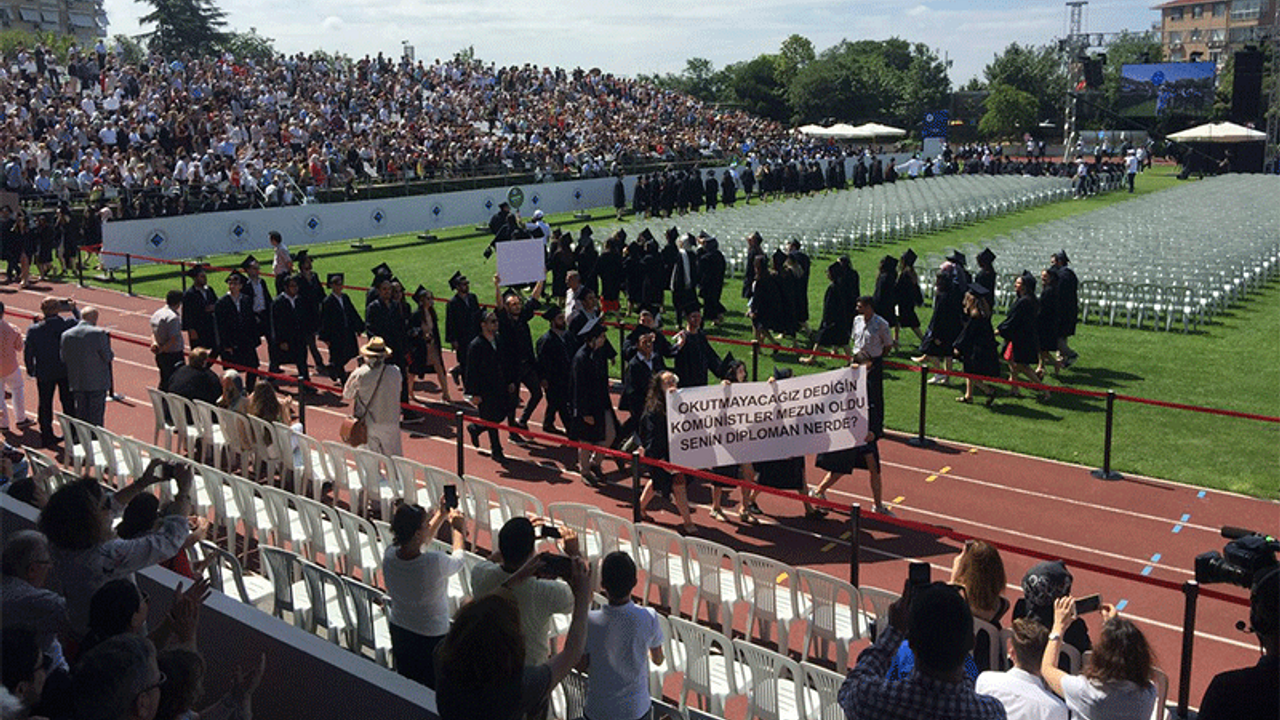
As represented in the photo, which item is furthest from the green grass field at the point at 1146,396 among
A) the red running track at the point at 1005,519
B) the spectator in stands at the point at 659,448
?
the spectator in stands at the point at 659,448

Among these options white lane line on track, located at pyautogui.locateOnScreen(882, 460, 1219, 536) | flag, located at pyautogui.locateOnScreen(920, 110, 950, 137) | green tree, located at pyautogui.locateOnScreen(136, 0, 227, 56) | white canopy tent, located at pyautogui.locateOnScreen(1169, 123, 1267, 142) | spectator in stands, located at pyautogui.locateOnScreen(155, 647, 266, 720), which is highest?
green tree, located at pyautogui.locateOnScreen(136, 0, 227, 56)

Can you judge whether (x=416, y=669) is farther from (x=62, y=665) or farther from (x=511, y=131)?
(x=511, y=131)

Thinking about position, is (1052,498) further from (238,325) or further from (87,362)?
(238,325)

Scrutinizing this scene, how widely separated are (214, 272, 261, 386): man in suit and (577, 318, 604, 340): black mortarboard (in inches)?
194

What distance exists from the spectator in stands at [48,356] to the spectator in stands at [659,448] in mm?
6607

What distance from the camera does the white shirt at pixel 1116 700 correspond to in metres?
4.62

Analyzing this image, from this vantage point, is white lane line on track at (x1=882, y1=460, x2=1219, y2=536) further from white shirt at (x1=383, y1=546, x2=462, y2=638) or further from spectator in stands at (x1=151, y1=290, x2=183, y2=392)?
spectator in stands at (x1=151, y1=290, x2=183, y2=392)

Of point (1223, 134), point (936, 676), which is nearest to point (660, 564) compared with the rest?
point (936, 676)

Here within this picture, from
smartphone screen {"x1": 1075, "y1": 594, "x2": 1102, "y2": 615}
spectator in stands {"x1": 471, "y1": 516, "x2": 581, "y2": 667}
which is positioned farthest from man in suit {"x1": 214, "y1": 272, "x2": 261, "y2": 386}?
smartphone screen {"x1": 1075, "y1": 594, "x2": 1102, "y2": 615}

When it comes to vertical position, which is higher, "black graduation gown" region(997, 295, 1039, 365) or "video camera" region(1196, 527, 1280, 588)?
"video camera" region(1196, 527, 1280, 588)

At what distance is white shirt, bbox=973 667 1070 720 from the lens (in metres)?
4.51

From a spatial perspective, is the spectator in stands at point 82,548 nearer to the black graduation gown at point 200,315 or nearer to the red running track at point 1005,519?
the red running track at point 1005,519

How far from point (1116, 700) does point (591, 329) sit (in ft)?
27.6

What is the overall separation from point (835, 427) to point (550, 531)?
198 inches
